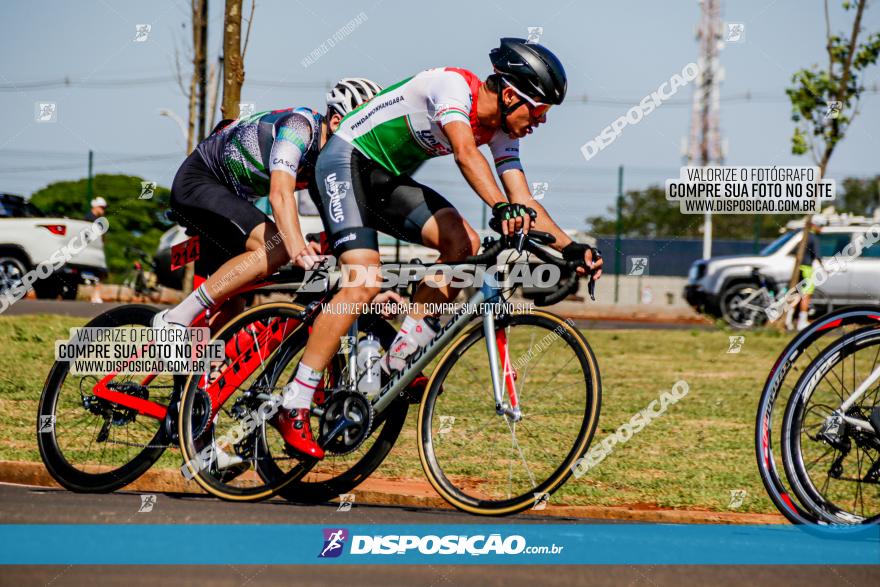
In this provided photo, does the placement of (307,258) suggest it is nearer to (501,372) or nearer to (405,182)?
(405,182)

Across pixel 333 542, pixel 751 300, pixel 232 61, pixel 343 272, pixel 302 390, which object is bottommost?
pixel 751 300

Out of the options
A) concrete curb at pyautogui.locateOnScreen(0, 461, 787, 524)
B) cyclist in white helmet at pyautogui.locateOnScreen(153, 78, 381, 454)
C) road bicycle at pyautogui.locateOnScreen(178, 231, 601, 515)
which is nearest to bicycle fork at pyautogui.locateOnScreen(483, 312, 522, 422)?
road bicycle at pyautogui.locateOnScreen(178, 231, 601, 515)

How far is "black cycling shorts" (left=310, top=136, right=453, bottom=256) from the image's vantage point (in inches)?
209

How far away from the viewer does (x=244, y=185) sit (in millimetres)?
5891

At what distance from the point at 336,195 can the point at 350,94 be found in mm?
685

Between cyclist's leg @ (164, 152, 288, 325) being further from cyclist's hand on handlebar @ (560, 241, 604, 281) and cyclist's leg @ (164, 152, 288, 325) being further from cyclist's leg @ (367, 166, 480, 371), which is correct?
cyclist's hand on handlebar @ (560, 241, 604, 281)

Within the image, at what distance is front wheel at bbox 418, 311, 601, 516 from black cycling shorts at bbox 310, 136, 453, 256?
65 centimetres

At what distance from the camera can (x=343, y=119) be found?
216 inches

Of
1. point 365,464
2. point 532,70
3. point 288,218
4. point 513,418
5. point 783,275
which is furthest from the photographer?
point 783,275

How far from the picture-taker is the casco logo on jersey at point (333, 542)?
441cm

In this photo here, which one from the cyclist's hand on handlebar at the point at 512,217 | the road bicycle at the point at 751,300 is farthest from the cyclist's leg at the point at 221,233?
the road bicycle at the point at 751,300

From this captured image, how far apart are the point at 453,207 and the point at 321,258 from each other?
0.67 m

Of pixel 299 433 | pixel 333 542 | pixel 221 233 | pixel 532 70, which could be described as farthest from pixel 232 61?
pixel 333 542

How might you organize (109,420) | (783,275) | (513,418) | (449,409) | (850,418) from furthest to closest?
(783,275)
(109,420)
(449,409)
(513,418)
(850,418)
